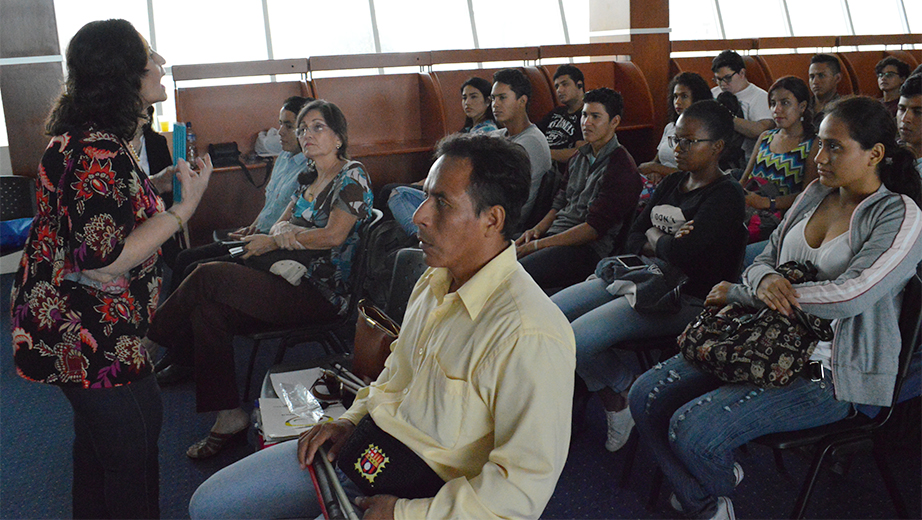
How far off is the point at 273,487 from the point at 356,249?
53.7 inches

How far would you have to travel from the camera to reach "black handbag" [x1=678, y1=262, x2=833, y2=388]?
1.62 m

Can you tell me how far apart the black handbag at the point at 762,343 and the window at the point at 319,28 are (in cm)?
588

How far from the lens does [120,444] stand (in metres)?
1.51

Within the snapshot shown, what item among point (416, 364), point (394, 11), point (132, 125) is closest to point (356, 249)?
point (132, 125)

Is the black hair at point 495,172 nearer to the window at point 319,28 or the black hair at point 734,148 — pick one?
the black hair at point 734,148

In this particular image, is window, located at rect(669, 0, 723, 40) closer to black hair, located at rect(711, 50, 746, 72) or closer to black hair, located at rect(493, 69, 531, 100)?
black hair, located at rect(711, 50, 746, 72)

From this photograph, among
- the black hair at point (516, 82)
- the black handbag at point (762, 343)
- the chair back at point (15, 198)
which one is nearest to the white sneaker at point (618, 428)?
the black handbag at point (762, 343)

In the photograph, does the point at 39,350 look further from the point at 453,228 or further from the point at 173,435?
the point at 173,435

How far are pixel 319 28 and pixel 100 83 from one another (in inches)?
232

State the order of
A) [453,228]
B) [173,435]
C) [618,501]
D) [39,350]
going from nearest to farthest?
[453,228] < [39,350] < [618,501] < [173,435]

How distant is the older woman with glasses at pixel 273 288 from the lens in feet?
8.07

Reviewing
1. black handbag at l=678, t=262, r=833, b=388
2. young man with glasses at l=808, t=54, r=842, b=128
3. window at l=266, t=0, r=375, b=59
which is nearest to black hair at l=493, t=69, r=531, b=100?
young man with glasses at l=808, t=54, r=842, b=128

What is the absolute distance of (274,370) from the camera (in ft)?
7.06

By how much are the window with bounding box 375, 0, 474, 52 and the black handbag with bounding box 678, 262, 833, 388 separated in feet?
19.9
